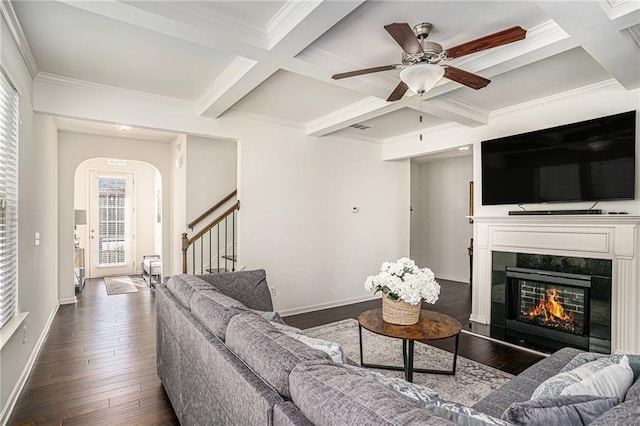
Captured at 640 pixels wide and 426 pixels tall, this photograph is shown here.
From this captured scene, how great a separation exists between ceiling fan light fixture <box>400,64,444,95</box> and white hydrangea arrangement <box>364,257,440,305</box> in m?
1.36

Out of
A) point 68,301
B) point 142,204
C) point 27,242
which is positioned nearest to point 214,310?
point 27,242

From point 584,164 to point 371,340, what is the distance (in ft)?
9.28

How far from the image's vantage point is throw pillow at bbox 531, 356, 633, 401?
123 centimetres

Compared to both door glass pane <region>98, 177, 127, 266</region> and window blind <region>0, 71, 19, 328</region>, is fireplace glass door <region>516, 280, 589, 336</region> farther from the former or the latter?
door glass pane <region>98, 177, 127, 266</region>

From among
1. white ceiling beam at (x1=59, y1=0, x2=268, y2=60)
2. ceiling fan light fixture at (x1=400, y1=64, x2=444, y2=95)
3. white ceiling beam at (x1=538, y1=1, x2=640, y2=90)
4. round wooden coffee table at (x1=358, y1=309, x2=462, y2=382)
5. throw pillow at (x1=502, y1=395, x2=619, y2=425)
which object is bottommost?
round wooden coffee table at (x1=358, y1=309, x2=462, y2=382)

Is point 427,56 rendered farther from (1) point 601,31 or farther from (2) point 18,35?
→ (2) point 18,35

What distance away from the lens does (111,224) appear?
26.4 ft

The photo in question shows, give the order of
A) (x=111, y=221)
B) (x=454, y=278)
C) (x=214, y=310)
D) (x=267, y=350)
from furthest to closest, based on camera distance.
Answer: (x=111, y=221) → (x=454, y=278) → (x=214, y=310) → (x=267, y=350)

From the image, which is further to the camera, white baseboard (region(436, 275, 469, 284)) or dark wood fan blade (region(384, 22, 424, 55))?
white baseboard (region(436, 275, 469, 284))

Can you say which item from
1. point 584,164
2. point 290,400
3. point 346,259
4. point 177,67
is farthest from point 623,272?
point 177,67

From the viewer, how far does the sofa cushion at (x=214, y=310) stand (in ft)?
5.79

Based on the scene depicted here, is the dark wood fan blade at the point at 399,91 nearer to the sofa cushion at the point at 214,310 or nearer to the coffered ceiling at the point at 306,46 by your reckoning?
the coffered ceiling at the point at 306,46

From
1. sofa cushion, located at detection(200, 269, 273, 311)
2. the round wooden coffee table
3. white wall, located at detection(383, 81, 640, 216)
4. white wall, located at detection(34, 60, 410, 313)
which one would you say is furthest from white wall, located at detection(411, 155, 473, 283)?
sofa cushion, located at detection(200, 269, 273, 311)

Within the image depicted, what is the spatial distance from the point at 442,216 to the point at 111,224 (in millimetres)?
7513
